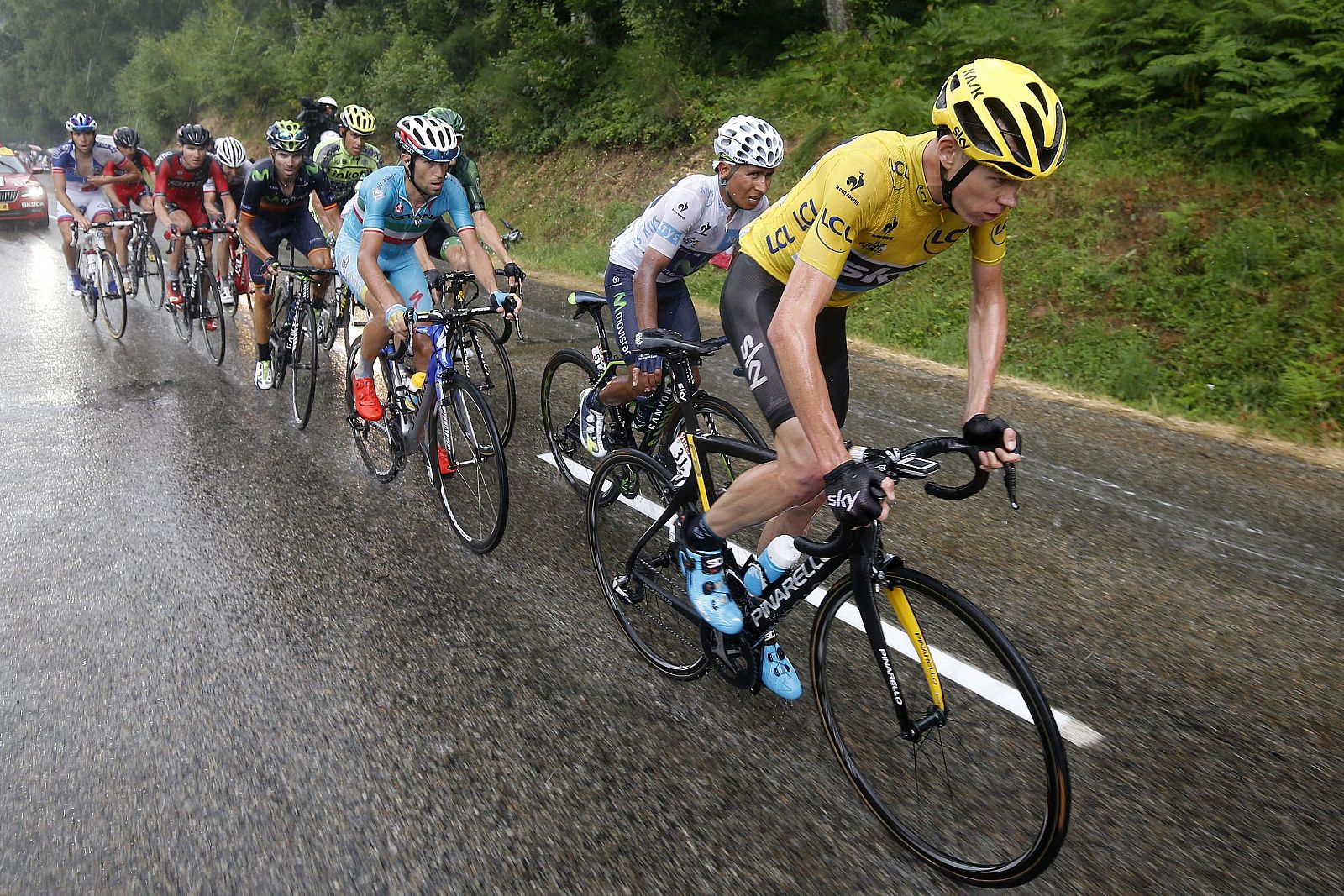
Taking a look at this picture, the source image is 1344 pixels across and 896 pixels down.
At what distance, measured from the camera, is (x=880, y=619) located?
8.26ft

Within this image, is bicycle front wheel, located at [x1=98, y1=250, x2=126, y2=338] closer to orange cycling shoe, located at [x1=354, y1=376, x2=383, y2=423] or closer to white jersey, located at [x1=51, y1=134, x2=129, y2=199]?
white jersey, located at [x1=51, y1=134, x2=129, y2=199]

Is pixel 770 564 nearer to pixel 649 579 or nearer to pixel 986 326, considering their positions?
pixel 649 579

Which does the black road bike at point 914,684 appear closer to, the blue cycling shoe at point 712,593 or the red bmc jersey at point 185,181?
the blue cycling shoe at point 712,593

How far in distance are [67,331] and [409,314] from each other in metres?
7.72

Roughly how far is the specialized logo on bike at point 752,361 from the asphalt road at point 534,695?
1206 millimetres

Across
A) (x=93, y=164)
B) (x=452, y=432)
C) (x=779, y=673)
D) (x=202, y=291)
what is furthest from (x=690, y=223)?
(x=93, y=164)

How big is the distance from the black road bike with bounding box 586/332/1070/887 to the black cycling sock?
2.7 inches

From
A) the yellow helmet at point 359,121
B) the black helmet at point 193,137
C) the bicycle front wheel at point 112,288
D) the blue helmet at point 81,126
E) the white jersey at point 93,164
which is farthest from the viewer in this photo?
the white jersey at point 93,164

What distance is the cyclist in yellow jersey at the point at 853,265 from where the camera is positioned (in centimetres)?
231

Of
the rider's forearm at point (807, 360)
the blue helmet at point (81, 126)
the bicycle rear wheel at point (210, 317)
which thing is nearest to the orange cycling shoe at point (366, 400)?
the bicycle rear wheel at point (210, 317)

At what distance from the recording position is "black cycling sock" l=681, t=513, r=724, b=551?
3021mm

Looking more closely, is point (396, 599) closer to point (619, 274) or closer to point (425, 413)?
point (425, 413)

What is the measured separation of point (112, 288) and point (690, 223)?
8412 millimetres

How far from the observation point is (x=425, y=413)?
4816 mm
